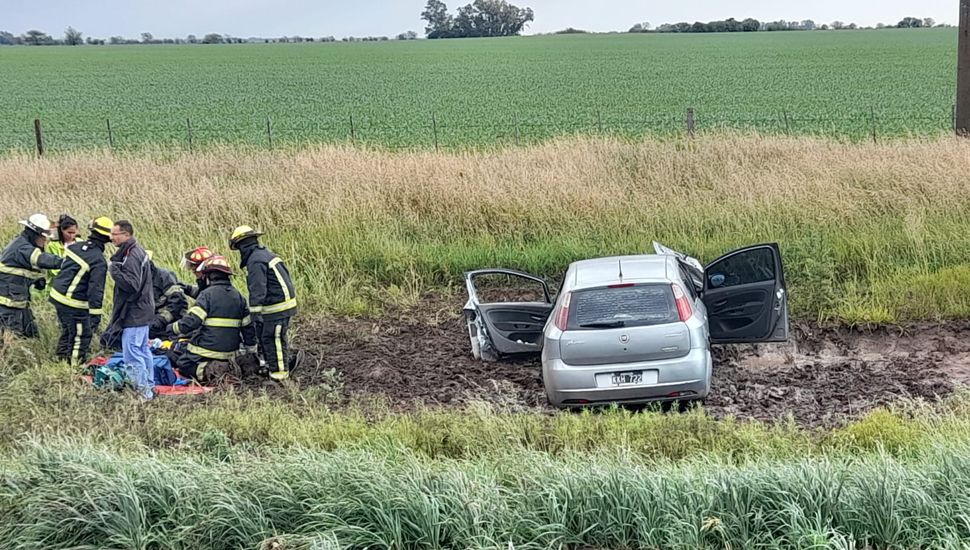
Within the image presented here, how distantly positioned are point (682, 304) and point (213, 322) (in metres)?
4.58

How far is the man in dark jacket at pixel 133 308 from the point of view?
9141 mm

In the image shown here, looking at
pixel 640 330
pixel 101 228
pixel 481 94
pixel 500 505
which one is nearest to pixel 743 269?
pixel 640 330

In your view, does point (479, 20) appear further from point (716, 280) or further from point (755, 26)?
point (716, 280)

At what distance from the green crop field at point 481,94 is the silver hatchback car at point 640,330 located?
1119cm

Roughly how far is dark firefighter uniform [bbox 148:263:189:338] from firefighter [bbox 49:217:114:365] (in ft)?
2.24

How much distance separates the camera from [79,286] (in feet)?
31.7

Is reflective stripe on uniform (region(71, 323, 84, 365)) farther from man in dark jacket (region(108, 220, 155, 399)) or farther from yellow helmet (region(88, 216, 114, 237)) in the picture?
yellow helmet (region(88, 216, 114, 237))

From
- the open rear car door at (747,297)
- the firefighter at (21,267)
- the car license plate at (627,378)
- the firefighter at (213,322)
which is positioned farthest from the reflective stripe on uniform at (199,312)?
the open rear car door at (747,297)

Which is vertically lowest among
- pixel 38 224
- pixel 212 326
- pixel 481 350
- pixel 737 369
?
pixel 737 369

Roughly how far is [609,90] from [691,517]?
42439mm

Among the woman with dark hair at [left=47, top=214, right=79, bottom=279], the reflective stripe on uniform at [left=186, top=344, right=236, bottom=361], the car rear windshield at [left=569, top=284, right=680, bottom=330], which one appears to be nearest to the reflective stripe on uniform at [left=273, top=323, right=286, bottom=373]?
the reflective stripe on uniform at [left=186, top=344, right=236, bottom=361]

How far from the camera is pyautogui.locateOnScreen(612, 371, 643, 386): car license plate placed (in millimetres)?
8062

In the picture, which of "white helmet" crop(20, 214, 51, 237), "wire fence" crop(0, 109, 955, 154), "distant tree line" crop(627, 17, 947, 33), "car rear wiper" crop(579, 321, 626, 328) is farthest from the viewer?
"distant tree line" crop(627, 17, 947, 33)

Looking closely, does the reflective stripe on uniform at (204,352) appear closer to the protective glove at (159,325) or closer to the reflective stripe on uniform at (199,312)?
the reflective stripe on uniform at (199,312)
